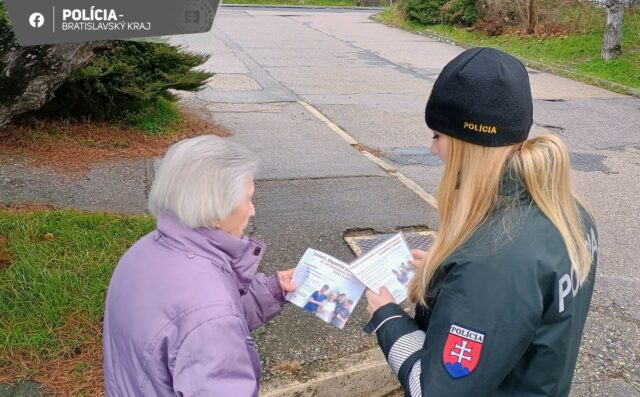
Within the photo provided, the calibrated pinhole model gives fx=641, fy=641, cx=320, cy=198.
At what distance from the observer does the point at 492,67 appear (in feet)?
Result: 5.33

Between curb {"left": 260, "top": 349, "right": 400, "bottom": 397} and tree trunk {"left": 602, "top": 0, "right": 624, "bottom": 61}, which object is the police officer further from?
tree trunk {"left": 602, "top": 0, "right": 624, "bottom": 61}

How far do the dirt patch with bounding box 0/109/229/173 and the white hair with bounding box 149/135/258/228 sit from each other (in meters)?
4.74

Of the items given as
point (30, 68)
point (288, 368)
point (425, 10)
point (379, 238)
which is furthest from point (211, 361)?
point (425, 10)

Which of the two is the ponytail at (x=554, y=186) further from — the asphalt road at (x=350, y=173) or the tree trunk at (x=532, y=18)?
the tree trunk at (x=532, y=18)

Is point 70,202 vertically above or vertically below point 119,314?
below

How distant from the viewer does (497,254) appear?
151 cm

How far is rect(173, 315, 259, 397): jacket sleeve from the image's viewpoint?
1.61m

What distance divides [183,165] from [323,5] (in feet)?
116

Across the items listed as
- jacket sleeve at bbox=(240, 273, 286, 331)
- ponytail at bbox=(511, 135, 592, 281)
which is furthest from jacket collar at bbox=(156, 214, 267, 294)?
ponytail at bbox=(511, 135, 592, 281)

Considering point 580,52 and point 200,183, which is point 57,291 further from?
point 580,52

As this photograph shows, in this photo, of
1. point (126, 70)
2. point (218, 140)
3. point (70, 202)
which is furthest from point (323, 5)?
point (218, 140)

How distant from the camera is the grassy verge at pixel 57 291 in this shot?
10.4ft

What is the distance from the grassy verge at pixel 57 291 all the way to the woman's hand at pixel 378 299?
66.9 inches

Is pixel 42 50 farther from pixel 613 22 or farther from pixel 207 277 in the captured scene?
pixel 613 22
